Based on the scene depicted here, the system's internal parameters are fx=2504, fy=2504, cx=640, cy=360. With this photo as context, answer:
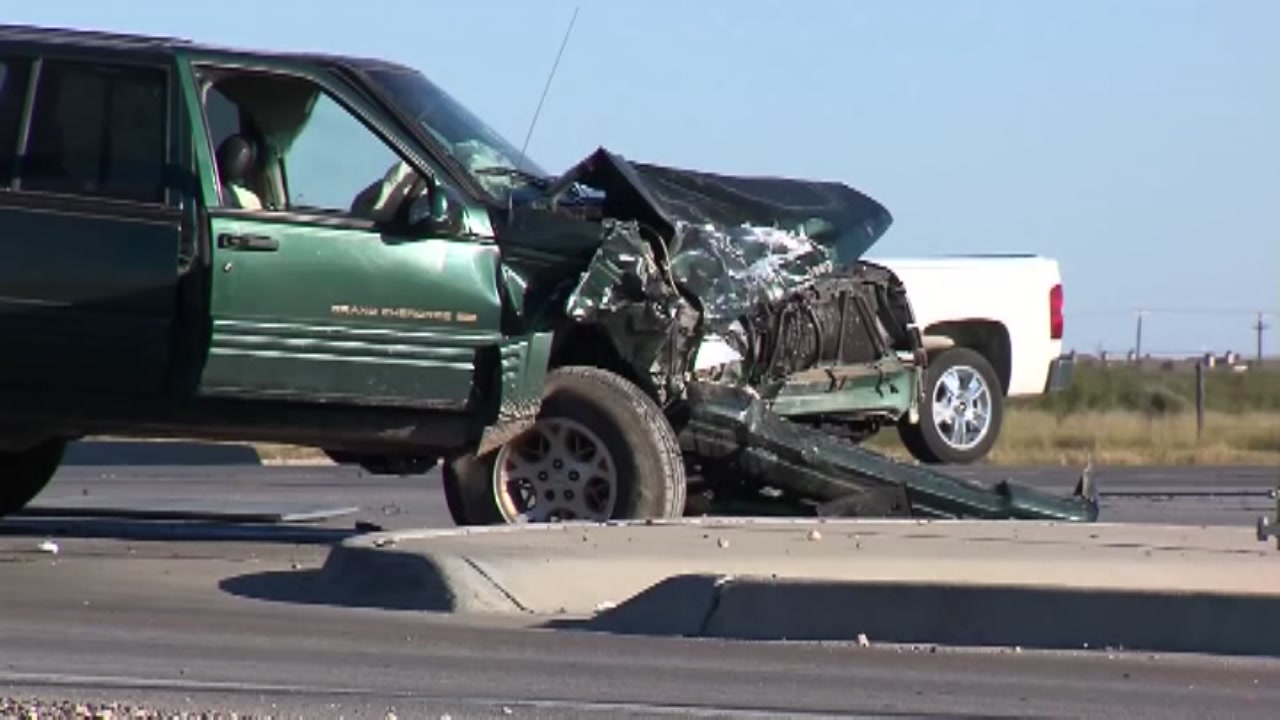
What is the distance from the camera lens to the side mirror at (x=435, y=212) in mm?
10172

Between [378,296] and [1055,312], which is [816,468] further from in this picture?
[1055,312]

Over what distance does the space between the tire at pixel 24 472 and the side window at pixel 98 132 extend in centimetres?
196

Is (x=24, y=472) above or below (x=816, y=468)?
below

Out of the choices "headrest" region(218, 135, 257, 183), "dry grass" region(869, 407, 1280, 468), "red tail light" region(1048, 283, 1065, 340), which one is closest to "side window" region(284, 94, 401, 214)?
"headrest" region(218, 135, 257, 183)

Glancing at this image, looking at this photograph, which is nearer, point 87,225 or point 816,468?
point 87,225

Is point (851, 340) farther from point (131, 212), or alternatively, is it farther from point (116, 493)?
point (116, 493)

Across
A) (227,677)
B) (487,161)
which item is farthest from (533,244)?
(227,677)

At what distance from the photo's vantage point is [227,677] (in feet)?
24.0

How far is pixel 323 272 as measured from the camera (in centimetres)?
1005

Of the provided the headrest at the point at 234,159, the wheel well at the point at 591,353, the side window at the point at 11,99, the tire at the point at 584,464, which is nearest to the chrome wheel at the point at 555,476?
the tire at the point at 584,464

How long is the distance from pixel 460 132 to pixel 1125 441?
18542mm

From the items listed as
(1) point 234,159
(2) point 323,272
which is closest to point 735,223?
(2) point 323,272

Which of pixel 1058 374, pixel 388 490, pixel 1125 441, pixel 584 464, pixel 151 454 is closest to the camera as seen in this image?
pixel 584 464

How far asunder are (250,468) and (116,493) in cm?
468
